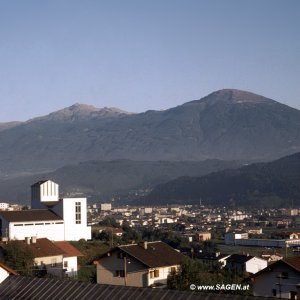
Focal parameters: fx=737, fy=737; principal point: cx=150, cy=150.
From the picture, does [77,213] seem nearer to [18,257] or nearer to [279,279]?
[18,257]

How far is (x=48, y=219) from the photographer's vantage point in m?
45.7

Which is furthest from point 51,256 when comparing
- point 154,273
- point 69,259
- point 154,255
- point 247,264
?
point 247,264

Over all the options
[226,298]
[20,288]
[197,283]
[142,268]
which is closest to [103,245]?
[142,268]

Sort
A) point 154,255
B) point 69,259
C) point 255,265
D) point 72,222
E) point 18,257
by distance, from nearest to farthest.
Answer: point 154,255 < point 18,257 < point 69,259 < point 255,265 < point 72,222

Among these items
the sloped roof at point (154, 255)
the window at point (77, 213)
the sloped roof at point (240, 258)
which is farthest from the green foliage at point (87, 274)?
the sloped roof at point (240, 258)

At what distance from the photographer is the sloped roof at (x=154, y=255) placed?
30139 mm

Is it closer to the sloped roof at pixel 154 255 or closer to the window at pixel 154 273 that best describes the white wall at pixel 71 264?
the sloped roof at pixel 154 255

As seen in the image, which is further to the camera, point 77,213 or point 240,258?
point 77,213

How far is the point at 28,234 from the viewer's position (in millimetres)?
44344

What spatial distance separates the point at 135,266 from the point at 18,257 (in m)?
7.09

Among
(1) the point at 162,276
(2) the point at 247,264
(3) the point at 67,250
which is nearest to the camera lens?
(1) the point at 162,276

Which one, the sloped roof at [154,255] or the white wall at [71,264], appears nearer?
the sloped roof at [154,255]

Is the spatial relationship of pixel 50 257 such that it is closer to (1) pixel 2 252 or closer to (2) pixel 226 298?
(1) pixel 2 252

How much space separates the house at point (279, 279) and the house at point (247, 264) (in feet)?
58.5
